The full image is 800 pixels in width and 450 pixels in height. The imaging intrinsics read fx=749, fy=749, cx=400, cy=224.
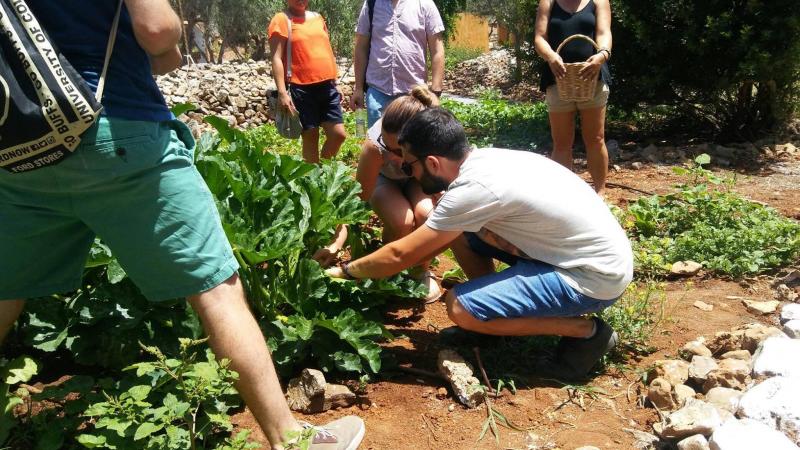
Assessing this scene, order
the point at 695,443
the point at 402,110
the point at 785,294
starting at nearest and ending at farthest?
the point at 695,443 → the point at 402,110 → the point at 785,294

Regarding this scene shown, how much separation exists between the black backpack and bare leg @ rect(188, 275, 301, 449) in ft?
1.90

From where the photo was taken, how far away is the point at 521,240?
3.11m

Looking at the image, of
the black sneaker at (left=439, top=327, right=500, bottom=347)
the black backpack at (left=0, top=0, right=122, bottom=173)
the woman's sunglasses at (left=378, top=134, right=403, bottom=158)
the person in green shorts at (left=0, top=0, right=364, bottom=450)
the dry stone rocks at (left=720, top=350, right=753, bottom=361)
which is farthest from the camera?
the woman's sunglasses at (left=378, top=134, right=403, bottom=158)

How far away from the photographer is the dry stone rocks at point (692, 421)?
252cm

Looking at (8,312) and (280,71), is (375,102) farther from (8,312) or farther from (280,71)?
(8,312)

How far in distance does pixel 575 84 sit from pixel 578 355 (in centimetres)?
250

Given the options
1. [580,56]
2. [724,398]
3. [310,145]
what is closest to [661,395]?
[724,398]

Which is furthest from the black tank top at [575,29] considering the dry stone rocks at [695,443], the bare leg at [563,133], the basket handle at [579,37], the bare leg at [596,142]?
the dry stone rocks at [695,443]

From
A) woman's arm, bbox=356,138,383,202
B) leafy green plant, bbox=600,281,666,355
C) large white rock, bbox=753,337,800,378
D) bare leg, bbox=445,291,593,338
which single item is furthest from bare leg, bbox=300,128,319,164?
large white rock, bbox=753,337,800,378

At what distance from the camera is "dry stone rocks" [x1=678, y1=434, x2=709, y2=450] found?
245 centimetres

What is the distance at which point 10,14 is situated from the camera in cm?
187

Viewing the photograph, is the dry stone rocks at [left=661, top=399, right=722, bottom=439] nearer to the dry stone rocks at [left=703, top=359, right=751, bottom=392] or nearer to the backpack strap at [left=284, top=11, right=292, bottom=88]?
the dry stone rocks at [left=703, top=359, right=751, bottom=392]

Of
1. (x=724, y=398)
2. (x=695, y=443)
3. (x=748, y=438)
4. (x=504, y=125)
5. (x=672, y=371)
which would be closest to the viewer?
(x=748, y=438)

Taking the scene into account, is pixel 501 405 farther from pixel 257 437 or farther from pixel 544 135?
pixel 544 135
